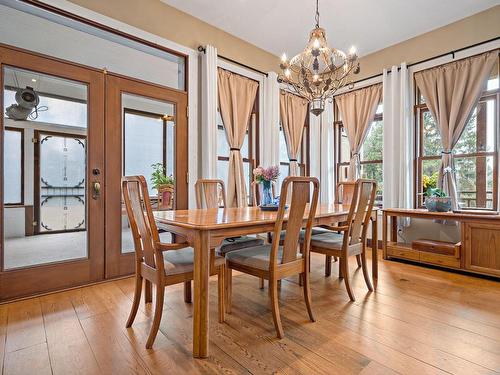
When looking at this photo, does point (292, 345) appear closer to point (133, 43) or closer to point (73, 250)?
point (73, 250)

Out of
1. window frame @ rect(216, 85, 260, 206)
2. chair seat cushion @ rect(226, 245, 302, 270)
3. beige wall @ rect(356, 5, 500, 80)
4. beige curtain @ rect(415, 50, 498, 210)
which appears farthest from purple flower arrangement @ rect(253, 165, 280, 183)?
beige wall @ rect(356, 5, 500, 80)

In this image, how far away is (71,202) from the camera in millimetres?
2750

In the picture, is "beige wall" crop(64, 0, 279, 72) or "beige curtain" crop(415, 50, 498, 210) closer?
"beige wall" crop(64, 0, 279, 72)

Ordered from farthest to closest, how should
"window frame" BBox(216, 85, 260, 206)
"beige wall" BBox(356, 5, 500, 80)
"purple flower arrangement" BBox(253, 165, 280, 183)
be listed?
1. "window frame" BBox(216, 85, 260, 206)
2. "beige wall" BBox(356, 5, 500, 80)
3. "purple flower arrangement" BBox(253, 165, 280, 183)

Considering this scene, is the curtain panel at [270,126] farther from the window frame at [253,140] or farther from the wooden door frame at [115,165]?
the wooden door frame at [115,165]

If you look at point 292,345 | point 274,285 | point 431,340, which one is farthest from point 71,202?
point 431,340

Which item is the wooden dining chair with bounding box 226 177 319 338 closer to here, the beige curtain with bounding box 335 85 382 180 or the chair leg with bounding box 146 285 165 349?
the chair leg with bounding box 146 285 165 349

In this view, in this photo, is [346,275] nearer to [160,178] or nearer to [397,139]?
[160,178]

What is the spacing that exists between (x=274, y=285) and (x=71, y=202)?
217 cm

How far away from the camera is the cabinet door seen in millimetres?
2922

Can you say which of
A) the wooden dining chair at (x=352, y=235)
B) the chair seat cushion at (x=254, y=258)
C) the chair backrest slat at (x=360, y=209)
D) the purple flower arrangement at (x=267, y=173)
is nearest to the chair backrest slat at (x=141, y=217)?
the chair seat cushion at (x=254, y=258)

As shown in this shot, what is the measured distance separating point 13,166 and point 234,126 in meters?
2.52

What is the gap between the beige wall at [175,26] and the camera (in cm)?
299

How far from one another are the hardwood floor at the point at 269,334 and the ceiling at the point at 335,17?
3228 mm
